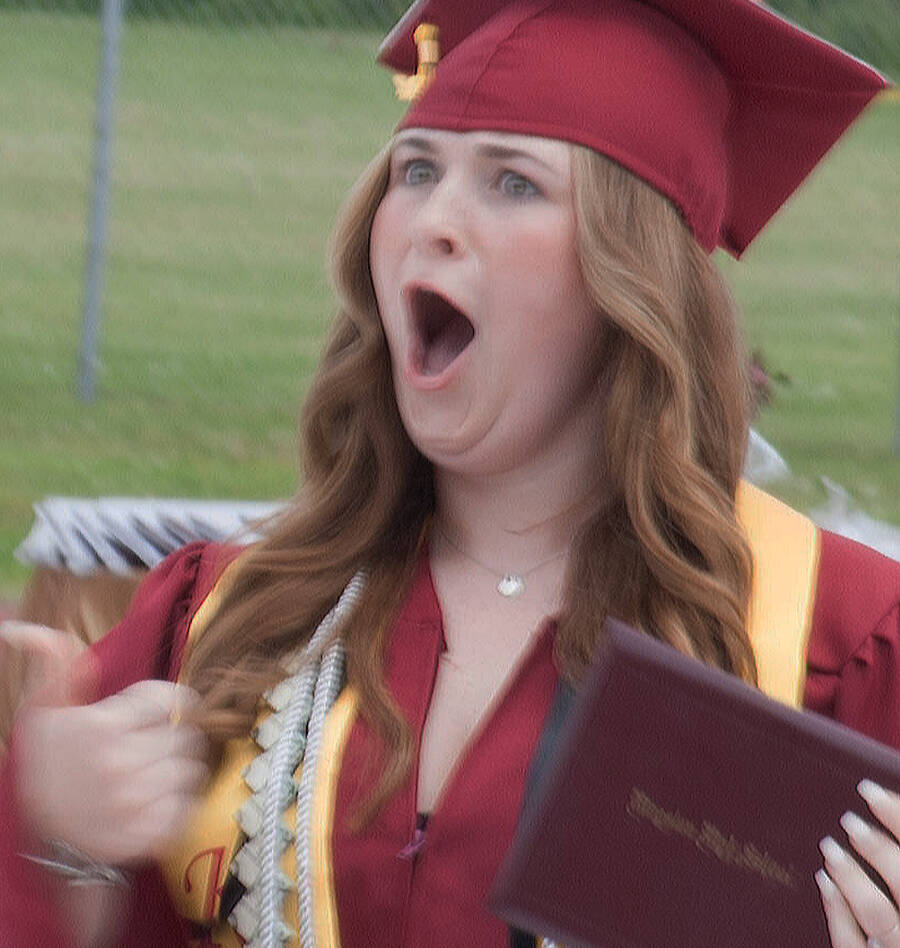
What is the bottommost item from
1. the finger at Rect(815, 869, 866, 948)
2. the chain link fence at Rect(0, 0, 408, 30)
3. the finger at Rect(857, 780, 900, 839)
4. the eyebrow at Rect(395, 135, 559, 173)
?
the chain link fence at Rect(0, 0, 408, 30)

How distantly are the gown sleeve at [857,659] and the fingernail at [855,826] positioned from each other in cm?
32

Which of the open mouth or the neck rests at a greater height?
the open mouth

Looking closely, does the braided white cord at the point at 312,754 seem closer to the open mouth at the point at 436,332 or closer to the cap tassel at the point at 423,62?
the open mouth at the point at 436,332

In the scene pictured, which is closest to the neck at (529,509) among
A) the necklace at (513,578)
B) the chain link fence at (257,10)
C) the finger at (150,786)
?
the necklace at (513,578)

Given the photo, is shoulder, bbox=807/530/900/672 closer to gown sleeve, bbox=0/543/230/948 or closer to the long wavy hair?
the long wavy hair

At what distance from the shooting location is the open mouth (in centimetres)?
201

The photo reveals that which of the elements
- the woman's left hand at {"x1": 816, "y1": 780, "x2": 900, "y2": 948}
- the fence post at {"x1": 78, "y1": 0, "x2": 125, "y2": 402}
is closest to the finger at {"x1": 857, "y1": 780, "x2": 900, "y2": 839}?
the woman's left hand at {"x1": 816, "y1": 780, "x2": 900, "y2": 948}

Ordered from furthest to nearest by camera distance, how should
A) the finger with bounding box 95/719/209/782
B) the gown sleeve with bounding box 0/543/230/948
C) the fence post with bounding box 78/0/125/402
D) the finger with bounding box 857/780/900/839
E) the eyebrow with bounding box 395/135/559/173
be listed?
1. the fence post with bounding box 78/0/125/402
2. the eyebrow with bounding box 395/135/559/173
3. the gown sleeve with bounding box 0/543/230/948
4. the finger with bounding box 95/719/209/782
5. the finger with bounding box 857/780/900/839

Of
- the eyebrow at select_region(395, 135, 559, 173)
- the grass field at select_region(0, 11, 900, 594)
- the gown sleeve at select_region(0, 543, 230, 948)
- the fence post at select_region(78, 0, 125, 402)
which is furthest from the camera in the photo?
the grass field at select_region(0, 11, 900, 594)

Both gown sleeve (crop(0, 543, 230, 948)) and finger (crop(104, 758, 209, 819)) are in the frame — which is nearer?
finger (crop(104, 758, 209, 819))

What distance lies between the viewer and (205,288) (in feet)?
18.2

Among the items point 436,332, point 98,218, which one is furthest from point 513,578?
point 98,218

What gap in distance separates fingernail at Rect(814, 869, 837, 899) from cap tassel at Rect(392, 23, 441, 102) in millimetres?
929

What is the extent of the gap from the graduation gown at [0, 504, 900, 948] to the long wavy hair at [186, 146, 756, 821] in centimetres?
3
